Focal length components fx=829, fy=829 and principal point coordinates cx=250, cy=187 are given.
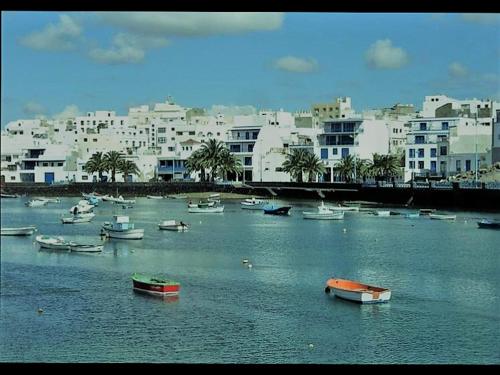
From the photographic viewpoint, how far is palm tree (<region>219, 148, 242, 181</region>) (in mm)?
20905

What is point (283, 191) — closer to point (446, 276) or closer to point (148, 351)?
point (446, 276)

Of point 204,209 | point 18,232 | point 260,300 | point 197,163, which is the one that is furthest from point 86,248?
point 197,163

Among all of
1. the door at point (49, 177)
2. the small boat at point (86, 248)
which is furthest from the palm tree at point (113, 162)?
the small boat at point (86, 248)

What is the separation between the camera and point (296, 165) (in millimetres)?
20125

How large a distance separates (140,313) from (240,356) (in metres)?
1.49

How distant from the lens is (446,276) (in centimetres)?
824

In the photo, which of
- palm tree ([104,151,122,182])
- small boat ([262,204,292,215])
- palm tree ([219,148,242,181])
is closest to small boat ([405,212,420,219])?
small boat ([262,204,292,215])

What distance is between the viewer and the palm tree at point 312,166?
789 inches

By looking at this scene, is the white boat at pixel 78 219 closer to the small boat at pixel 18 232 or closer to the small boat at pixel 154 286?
the small boat at pixel 18 232

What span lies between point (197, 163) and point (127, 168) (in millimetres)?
3698

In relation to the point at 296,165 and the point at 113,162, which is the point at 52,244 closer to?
the point at 296,165

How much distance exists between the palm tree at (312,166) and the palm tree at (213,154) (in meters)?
2.34

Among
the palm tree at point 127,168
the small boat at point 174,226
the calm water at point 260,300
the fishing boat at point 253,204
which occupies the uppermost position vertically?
the palm tree at point 127,168
